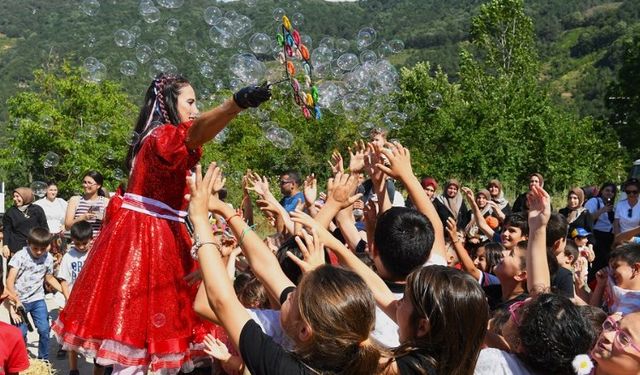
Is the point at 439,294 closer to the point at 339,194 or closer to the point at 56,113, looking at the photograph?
the point at 339,194

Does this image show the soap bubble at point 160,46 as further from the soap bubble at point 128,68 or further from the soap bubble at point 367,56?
the soap bubble at point 367,56

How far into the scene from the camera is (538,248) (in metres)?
3.94

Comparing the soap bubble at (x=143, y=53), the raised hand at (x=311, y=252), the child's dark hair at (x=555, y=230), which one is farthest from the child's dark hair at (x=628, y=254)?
the soap bubble at (x=143, y=53)

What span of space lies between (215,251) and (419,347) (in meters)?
0.81

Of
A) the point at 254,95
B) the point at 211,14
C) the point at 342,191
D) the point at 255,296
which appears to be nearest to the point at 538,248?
the point at 342,191

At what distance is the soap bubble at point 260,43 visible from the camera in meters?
6.91

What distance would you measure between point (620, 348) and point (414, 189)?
146 cm

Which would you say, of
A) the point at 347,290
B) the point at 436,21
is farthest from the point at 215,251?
the point at 436,21

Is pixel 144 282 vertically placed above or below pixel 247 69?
below

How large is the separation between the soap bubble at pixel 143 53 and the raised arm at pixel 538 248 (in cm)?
384

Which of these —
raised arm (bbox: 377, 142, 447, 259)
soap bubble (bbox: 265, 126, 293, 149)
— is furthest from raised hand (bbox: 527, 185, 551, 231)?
soap bubble (bbox: 265, 126, 293, 149)

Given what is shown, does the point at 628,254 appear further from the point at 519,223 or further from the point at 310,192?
the point at 310,192

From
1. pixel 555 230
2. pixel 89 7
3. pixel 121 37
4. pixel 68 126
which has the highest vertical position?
pixel 89 7

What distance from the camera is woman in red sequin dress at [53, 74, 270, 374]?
3.56 m
